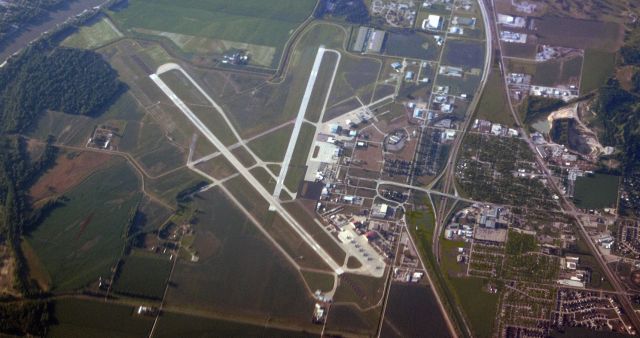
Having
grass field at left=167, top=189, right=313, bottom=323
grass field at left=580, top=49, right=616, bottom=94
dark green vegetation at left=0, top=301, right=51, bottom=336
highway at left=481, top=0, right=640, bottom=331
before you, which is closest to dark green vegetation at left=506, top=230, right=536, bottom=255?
highway at left=481, top=0, right=640, bottom=331

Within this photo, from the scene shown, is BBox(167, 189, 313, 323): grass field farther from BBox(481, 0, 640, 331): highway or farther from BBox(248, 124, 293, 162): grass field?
BBox(481, 0, 640, 331): highway

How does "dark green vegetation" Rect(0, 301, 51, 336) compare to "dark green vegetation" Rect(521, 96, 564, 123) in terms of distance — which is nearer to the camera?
"dark green vegetation" Rect(0, 301, 51, 336)

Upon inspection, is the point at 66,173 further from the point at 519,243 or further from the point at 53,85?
the point at 519,243

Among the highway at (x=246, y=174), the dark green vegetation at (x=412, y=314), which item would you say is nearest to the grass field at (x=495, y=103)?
the dark green vegetation at (x=412, y=314)

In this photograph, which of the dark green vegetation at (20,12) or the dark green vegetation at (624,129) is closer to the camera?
the dark green vegetation at (624,129)

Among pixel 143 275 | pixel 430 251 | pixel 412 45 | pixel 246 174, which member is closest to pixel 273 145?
pixel 246 174

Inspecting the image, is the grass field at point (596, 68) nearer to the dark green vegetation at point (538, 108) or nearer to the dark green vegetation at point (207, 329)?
the dark green vegetation at point (538, 108)
